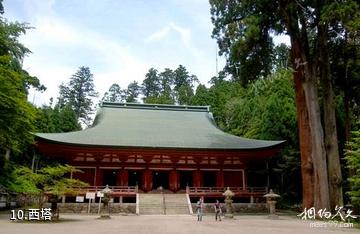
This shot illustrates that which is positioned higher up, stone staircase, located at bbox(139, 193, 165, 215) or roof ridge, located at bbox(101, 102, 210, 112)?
roof ridge, located at bbox(101, 102, 210, 112)

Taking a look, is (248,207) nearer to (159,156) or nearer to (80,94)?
(159,156)

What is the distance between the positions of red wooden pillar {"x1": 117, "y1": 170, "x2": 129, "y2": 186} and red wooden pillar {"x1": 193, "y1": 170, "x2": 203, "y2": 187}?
459cm

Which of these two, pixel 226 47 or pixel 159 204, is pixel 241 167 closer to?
pixel 159 204

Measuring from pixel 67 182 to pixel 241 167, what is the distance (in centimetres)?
1367

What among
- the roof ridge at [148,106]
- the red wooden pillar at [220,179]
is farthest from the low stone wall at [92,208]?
the roof ridge at [148,106]

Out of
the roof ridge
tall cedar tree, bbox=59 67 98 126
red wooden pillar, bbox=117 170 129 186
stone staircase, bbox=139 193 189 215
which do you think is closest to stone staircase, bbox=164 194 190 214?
stone staircase, bbox=139 193 189 215

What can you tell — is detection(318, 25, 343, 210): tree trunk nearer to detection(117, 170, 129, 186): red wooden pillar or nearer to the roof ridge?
detection(117, 170, 129, 186): red wooden pillar

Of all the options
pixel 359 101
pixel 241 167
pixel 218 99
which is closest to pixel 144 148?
pixel 241 167

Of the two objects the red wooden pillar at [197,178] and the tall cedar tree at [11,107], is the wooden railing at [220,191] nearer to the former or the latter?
the red wooden pillar at [197,178]

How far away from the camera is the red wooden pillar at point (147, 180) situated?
2493 centimetres

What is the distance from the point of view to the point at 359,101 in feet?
70.7

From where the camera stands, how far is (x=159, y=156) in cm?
2517

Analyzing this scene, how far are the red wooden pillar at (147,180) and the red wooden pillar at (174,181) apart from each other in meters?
1.37

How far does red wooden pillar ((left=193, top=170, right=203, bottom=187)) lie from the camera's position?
25.4 metres
